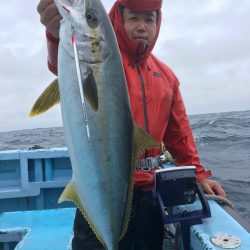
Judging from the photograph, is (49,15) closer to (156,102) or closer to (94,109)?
(94,109)

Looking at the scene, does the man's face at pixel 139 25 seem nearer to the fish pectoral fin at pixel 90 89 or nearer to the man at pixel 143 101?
the man at pixel 143 101

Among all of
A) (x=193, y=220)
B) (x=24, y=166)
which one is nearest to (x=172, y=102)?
(x=193, y=220)

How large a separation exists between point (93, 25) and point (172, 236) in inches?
112

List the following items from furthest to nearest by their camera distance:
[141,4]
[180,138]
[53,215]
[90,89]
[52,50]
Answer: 1. [53,215]
2. [180,138]
3. [141,4]
4. [52,50]
5. [90,89]

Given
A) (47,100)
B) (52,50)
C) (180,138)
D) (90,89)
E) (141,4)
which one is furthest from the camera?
(180,138)

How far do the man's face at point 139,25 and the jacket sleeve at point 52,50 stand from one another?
76 cm

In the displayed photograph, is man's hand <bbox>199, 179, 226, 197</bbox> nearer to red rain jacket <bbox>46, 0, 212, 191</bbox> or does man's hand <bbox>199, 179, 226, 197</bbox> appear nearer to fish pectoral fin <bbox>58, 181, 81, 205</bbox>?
red rain jacket <bbox>46, 0, 212, 191</bbox>

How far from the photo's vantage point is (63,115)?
2.05m

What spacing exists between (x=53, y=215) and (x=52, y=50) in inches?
98.3

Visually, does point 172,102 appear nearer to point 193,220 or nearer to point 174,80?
point 174,80

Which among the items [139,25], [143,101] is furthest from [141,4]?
[143,101]

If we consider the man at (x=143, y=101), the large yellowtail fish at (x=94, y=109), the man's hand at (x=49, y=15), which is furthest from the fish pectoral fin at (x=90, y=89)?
the man at (x=143, y=101)

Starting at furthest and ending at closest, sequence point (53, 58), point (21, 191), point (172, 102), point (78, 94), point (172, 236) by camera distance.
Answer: point (21, 191)
point (172, 236)
point (172, 102)
point (53, 58)
point (78, 94)

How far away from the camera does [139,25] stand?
9.79 ft
